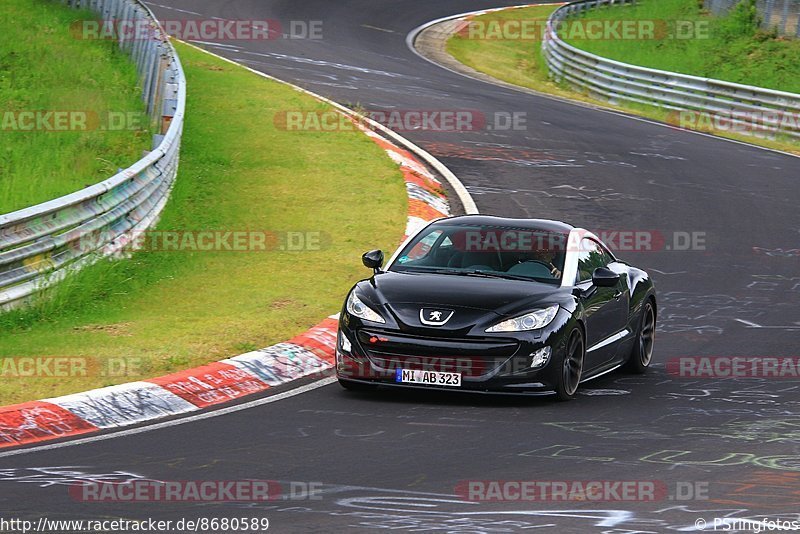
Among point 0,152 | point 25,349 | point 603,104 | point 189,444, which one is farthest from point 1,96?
point 603,104

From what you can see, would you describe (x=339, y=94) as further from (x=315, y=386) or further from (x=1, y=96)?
(x=315, y=386)

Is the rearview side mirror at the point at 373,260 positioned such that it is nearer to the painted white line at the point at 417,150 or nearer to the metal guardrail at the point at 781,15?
the painted white line at the point at 417,150

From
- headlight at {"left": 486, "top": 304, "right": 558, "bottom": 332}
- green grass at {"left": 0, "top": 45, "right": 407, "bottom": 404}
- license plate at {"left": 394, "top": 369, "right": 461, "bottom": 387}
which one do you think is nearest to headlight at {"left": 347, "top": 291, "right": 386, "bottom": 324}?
license plate at {"left": 394, "top": 369, "right": 461, "bottom": 387}

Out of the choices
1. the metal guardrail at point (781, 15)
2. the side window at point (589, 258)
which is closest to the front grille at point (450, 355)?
the side window at point (589, 258)

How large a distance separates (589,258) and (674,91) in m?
20.2

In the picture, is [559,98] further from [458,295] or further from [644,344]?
[458,295]

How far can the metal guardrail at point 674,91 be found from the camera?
28.8m

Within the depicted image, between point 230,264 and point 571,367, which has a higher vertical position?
point 571,367

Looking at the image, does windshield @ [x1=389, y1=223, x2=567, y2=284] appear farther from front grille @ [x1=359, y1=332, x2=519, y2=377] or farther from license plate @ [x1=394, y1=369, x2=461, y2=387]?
license plate @ [x1=394, y1=369, x2=461, y2=387]

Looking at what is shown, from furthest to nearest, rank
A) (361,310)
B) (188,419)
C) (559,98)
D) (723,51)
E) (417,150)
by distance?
1. (723,51)
2. (559,98)
3. (417,150)
4. (361,310)
5. (188,419)

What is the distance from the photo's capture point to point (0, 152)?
17781 mm

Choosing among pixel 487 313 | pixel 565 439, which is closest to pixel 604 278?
pixel 487 313

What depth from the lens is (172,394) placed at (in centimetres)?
1023

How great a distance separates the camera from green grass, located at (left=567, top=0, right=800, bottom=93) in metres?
34.2
